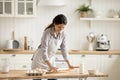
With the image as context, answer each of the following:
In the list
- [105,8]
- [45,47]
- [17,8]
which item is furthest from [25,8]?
[45,47]

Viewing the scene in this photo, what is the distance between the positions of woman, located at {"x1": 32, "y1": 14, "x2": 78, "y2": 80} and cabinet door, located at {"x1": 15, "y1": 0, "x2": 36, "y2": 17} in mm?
1768

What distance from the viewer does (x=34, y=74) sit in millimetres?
3252

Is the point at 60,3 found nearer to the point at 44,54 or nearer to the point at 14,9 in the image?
the point at 14,9

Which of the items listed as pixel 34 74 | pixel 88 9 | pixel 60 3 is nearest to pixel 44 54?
pixel 34 74

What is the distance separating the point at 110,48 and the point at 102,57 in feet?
1.96

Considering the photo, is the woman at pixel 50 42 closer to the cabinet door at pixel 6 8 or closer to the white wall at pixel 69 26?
the cabinet door at pixel 6 8

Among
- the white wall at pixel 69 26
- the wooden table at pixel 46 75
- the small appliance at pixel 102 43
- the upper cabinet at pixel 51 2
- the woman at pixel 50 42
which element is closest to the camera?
the wooden table at pixel 46 75

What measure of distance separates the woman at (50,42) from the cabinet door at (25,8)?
1768mm

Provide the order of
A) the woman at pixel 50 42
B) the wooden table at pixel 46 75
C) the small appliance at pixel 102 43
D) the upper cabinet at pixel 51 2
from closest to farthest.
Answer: the wooden table at pixel 46 75
the woman at pixel 50 42
the upper cabinet at pixel 51 2
the small appliance at pixel 102 43

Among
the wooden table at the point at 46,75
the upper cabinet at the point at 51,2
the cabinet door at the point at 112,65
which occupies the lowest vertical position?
the cabinet door at the point at 112,65

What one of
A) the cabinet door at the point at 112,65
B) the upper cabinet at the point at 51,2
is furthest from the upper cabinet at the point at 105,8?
the cabinet door at the point at 112,65

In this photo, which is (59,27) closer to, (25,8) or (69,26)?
(25,8)

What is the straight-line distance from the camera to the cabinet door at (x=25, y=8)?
5.30 metres

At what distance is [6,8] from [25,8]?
336mm
